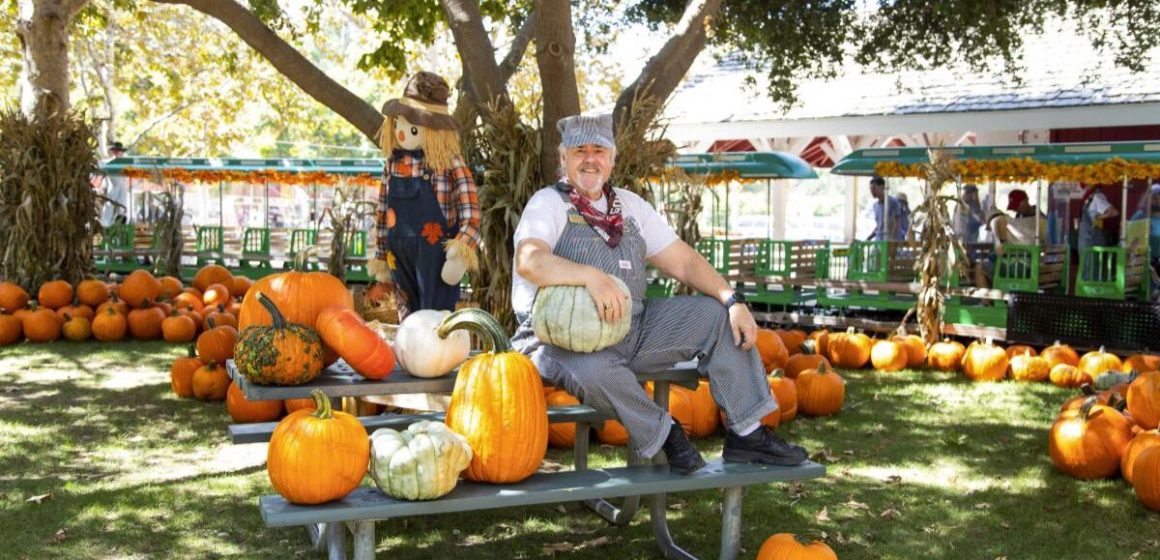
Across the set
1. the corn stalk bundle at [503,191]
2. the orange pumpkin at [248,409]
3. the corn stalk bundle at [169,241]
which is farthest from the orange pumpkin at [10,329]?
the corn stalk bundle at [503,191]

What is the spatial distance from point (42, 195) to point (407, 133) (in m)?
6.43

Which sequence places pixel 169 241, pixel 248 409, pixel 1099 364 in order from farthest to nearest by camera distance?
pixel 169 241 → pixel 1099 364 → pixel 248 409

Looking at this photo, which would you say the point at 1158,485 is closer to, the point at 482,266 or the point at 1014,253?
the point at 482,266

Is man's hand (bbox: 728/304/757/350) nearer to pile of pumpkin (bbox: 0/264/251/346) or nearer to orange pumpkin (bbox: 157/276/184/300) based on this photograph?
pile of pumpkin (bbox: 0/264/251/346)

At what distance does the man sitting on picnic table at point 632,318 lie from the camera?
150 inches

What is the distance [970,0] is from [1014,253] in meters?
3.21

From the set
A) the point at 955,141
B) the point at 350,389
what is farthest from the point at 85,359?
the point at 955,141

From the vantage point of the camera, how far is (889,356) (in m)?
9.02

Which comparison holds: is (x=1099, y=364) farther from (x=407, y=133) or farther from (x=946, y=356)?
(x=407, y=133)

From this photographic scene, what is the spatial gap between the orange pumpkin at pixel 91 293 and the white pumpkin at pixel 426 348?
7608 mm

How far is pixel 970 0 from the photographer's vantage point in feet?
29.7

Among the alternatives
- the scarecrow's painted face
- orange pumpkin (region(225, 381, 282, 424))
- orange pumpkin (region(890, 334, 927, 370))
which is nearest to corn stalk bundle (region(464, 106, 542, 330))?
the scarecrow's painted face

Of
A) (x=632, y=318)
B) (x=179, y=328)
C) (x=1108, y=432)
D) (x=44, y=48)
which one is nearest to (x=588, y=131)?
(x=632, y=318)

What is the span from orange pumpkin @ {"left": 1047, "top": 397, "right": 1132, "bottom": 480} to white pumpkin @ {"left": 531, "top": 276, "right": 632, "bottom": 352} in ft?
9.56
